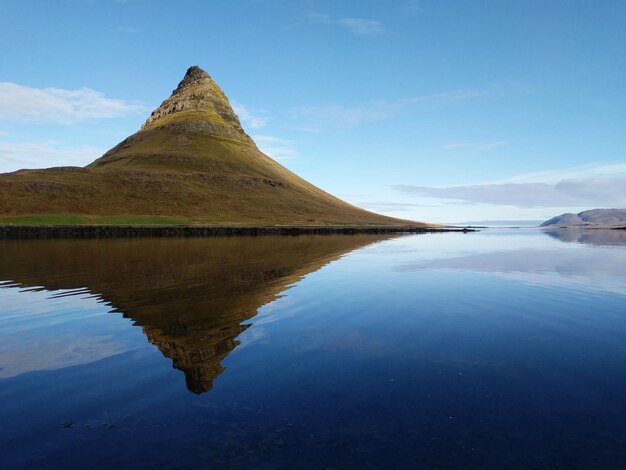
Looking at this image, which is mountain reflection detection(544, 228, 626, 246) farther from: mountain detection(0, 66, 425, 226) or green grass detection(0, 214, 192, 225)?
green grass detection(0, 214, 192, 225)

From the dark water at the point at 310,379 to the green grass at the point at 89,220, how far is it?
10003 centimetres

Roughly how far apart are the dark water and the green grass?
100031 mm

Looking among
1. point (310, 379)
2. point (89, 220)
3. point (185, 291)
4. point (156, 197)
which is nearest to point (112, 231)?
point (89, 220)

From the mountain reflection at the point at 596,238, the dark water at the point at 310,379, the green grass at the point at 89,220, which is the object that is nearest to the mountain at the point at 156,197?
the green grass at the point at 89,220

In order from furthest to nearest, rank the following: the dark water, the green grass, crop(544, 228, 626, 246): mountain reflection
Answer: the green grass, crop(544, 228, 626, 246): mountain reflection, the dark water

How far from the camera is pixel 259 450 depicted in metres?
6.75

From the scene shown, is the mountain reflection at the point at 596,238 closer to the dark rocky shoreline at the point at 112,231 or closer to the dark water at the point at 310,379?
the dark water at the point at 310,379

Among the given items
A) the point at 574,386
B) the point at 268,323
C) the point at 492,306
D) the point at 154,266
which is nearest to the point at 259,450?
the point at 574,386

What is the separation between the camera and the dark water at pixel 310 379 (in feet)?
22.4

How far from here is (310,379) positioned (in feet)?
33.0

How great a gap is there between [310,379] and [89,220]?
121305 millimetres

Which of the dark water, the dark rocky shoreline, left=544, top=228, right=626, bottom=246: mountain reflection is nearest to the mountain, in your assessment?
the dark rocky shoreline

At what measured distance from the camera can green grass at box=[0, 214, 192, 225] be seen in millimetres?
104088

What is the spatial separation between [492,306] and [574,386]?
9863 millimetres
